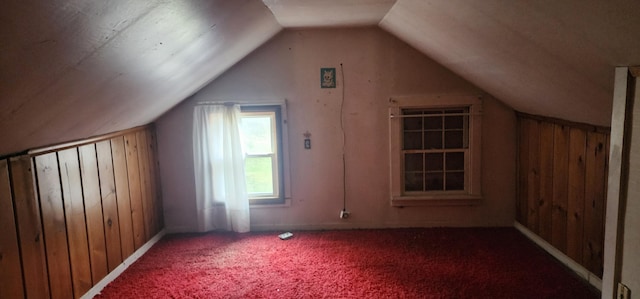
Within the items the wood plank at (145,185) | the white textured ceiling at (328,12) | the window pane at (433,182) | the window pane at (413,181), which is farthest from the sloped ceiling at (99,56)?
the window pane at (433,182)

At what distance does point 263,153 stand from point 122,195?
1.48 m

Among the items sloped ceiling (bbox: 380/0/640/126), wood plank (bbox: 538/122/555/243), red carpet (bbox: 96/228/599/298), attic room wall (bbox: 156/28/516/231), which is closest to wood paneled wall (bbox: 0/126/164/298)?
red carpet (bbox: 96/228/599/298)

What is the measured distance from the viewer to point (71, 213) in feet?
9.09

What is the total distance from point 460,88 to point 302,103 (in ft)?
5.58

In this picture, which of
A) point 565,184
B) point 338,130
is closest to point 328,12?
point 338,130

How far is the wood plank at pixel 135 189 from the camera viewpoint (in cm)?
372

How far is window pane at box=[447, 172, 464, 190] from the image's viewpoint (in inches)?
172

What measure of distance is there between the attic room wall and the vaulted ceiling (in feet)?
1.14

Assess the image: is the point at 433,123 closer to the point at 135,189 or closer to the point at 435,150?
the point at 435,150

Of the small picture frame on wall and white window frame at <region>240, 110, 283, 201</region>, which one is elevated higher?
the small picture frame on wall

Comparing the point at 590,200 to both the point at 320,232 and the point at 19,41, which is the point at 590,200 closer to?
the point at 320,232

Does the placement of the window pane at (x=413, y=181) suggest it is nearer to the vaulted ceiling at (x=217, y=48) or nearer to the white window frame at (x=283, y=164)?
the vaulted ceiling at (x=217, y=48)

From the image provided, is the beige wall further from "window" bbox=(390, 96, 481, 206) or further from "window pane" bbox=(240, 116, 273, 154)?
"window pane" bbox=(240, 116, 273, 154)

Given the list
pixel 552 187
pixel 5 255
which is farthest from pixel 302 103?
pixel 5 255
